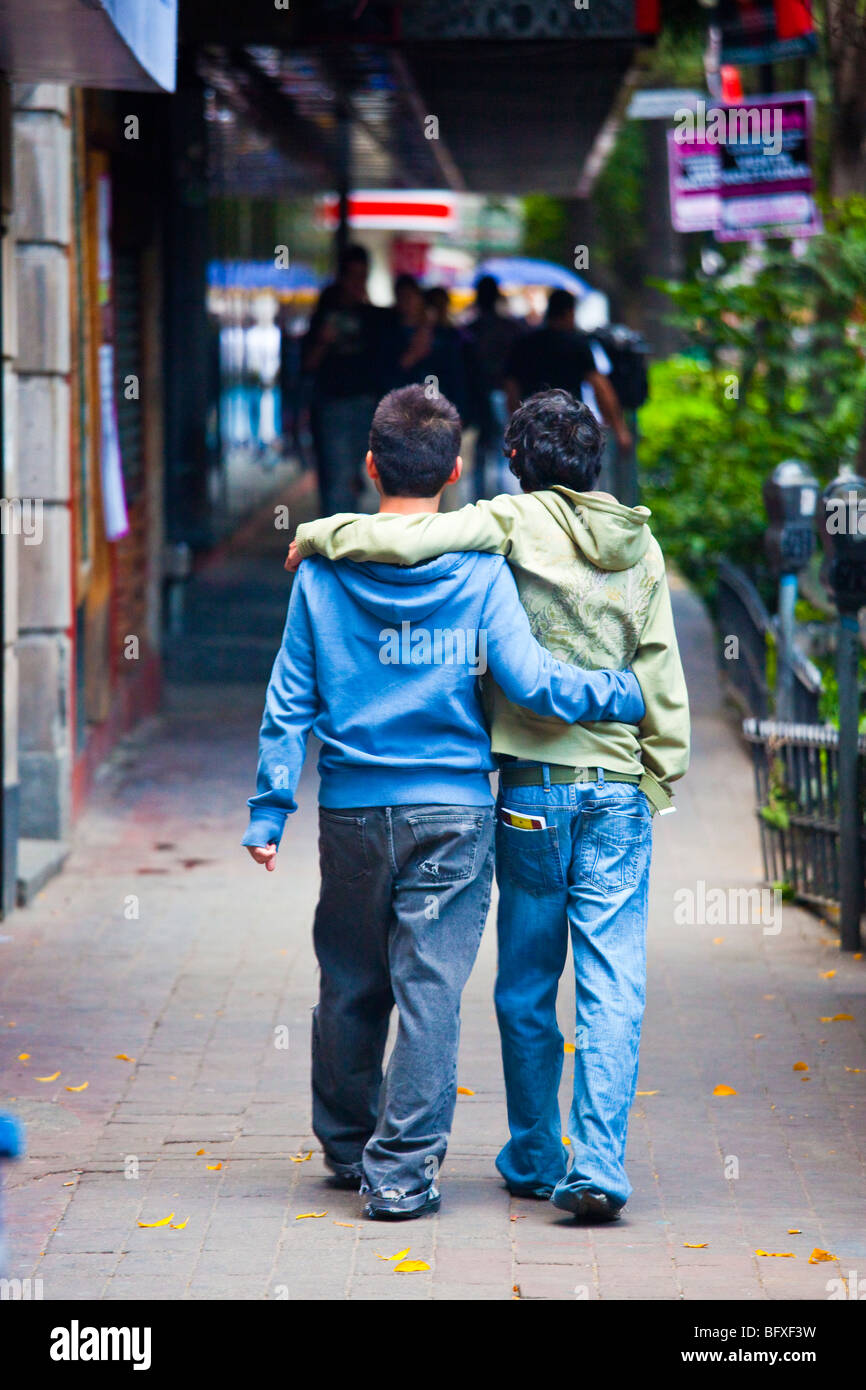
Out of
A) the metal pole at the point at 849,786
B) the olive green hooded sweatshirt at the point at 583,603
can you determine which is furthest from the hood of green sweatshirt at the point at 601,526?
the metal pole at the point at 849,786

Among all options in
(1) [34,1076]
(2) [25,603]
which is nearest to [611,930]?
(1) [34,1076]

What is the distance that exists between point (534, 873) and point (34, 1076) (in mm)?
1926

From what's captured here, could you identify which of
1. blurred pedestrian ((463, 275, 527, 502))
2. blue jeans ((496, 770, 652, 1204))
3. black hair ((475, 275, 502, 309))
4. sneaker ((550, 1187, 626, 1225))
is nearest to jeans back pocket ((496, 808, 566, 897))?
blue jeans ((496, 770, 652, 1204))

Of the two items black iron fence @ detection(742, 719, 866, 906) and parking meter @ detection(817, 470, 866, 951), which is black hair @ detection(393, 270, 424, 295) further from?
parking meter @ detection(817, 470, 866, 951)

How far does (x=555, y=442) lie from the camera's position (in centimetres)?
448

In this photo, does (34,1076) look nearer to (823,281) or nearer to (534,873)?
(534,873)

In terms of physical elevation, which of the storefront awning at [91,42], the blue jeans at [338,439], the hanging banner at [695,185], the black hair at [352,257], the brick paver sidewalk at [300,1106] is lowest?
the brick paver sidewalk at [300,1106]

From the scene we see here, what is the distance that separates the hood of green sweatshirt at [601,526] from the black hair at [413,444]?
230mm

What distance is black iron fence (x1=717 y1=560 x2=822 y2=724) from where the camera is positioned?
26.7ft

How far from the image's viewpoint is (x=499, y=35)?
8.77 metres

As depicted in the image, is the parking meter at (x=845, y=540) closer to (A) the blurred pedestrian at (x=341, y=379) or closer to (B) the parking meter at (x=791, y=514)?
(B) the parking meter at (x=791, y=514)

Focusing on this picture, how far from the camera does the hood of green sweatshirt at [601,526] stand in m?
4.40

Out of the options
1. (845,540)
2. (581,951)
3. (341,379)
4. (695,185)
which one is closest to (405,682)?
(581,951)

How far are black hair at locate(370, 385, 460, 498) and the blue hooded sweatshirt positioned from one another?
0.20 m
